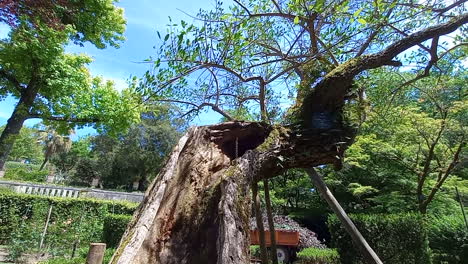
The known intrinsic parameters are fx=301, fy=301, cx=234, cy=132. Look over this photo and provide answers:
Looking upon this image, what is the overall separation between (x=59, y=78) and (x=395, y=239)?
436 inches

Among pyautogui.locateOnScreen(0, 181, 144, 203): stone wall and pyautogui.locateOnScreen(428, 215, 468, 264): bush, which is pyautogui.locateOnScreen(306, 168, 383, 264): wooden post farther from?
pyautogui.locateOnScreen(0, 181, 144, 203): stone wall

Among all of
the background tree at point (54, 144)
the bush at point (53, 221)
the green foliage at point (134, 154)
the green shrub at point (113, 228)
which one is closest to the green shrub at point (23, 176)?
the green foliage at point (134, 154)

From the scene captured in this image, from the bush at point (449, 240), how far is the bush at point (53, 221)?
10620 millimetres

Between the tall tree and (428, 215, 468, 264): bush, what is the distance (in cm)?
1111

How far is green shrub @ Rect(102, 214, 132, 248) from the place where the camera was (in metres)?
10.0

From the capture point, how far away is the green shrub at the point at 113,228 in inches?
394

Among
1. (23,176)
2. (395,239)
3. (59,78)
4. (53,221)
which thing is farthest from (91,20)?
(23,176)

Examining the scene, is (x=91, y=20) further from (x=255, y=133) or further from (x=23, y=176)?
(x=23, y=176)

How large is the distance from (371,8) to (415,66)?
151 centimetres

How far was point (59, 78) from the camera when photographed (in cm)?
1030

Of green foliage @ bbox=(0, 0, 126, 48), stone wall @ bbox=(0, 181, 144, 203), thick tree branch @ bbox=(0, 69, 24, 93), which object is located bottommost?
stone wall @ bbox=(0, 181, 144, 203)

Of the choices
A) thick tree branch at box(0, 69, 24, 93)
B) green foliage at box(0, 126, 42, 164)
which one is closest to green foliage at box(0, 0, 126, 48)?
thick tree branch at box(0, 69, 24, 93)

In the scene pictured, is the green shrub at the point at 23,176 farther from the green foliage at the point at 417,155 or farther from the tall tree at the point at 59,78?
the green foliage at the point at 417,155

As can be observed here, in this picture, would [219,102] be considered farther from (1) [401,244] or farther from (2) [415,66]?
Answer: (1) [401,244]
